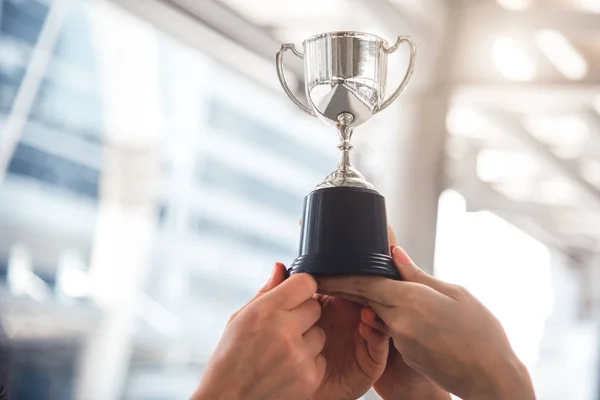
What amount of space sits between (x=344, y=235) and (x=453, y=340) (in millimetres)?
270

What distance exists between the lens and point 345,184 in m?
1.37

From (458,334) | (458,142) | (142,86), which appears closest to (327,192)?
(458,334)

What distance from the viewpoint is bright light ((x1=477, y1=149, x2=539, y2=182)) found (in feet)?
28.0

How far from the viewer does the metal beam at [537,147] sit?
651cm

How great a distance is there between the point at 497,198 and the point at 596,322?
569 cm

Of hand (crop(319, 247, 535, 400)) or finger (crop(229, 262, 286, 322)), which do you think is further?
finger (crop(229, 262, 286, 322))

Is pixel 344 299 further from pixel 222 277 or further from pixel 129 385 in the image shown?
pixel 222 277

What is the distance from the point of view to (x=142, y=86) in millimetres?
3711

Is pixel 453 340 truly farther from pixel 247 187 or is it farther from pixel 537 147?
pixel 537 147

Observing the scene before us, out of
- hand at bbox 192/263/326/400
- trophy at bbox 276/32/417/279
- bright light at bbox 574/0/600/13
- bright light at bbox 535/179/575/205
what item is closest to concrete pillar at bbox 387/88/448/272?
bright light at bbox 574/0/600/13

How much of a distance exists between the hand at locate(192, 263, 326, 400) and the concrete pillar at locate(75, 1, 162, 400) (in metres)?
2.25

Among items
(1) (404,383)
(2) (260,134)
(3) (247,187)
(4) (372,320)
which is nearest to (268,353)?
(4) (372,320)

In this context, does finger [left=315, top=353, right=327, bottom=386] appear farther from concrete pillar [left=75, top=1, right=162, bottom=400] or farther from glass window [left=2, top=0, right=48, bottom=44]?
concrete pillar [left=75, top=1, right=162, bottom=400]

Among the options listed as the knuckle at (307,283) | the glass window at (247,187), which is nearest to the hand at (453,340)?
the knuckle at (307,283)
